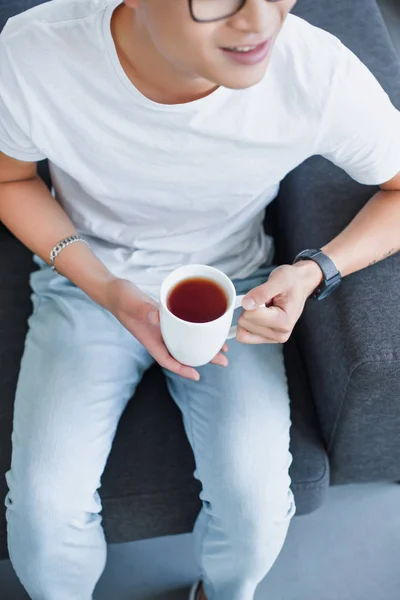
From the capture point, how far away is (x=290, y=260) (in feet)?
4.16

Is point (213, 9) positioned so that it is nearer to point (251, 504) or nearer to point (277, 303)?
point (277, 303)

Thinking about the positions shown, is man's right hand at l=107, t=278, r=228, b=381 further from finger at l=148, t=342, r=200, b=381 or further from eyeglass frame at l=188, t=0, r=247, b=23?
eyeglass frame at l=188, t=0, r=247, b=23

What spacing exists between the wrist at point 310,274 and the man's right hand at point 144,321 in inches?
6.8

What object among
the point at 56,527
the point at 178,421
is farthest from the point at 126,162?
the point at 56,527

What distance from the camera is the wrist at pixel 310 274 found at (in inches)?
40.2

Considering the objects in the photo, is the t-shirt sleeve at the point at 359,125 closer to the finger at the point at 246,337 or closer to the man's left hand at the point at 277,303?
the man's left hand at the point at 277,303

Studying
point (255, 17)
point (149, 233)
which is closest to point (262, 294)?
point (149, 233)

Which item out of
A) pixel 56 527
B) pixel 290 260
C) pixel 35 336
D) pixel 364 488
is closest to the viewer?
pixel 56 527

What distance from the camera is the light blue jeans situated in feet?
3.26

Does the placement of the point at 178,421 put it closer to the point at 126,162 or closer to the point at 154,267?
the point at 154,267

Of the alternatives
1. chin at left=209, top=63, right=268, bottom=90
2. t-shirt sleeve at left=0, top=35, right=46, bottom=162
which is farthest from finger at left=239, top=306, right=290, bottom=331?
t-shirt sleeve at left=0, top=35, right=46, bottom=162

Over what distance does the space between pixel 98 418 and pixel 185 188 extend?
0.40 meters

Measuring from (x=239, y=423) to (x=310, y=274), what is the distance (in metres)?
0.26

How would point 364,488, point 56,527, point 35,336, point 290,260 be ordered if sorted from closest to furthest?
1. point 56,527
2. point 35,336
3. point 290,260
4. point 364,488
